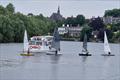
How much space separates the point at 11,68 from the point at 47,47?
1594 inches

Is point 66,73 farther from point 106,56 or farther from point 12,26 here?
point 12,26

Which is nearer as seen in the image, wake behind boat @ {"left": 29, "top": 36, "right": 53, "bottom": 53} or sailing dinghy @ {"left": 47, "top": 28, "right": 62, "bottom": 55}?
sailing dinghy @ {"left": 47, "top": 28, "right": 62, "bottom": 55}

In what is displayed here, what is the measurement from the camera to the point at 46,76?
47.6m

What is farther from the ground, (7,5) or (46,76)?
(7,5)

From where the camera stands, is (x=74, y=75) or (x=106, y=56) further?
(x=106, y=56)

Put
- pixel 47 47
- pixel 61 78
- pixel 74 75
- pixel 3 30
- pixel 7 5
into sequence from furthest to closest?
pixel 7 5 < pixel 3 30 < pixel 47 47 < pixel 74 75 < pixel 61 78

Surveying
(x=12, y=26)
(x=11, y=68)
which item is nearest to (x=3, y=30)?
(x=12, y=26)

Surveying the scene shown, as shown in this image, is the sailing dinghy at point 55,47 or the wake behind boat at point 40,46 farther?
the wake behind boat at point 40,46

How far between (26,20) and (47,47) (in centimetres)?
7027

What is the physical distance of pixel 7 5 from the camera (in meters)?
188

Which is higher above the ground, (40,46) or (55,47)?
(40,46)

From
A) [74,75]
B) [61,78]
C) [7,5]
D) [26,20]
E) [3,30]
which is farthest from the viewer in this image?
[7,5]

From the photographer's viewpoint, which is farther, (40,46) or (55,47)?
(40,46)

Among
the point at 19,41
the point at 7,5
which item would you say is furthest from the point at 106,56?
the point at 7,5
